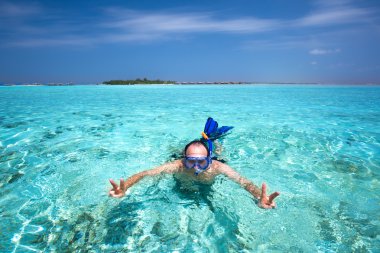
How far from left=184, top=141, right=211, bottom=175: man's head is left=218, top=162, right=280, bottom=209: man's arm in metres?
0.36

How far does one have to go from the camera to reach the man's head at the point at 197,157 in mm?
3369

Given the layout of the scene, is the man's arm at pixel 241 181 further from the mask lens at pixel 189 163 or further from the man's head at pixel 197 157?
the mask lens at pixel 189 163

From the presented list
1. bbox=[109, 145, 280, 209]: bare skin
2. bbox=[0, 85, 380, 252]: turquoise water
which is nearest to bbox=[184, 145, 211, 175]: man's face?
bbox=[109, 145, 280, 209]: bare skin

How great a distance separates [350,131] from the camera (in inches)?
297

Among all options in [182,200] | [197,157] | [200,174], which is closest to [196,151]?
[197,157]

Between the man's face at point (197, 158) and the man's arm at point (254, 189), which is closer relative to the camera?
the man's arm at point (254, 189)

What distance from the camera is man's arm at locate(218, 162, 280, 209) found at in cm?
271

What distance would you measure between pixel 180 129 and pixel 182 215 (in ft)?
17.1

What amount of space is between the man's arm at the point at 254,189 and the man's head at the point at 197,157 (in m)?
0.36

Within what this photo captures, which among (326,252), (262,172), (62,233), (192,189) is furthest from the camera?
(262,172)

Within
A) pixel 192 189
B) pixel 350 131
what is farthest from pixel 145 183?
pixel 350 131

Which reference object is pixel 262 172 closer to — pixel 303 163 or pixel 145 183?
pixel 303 163

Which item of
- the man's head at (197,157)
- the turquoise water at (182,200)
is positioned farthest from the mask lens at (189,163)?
the turquoise water at (182,200)

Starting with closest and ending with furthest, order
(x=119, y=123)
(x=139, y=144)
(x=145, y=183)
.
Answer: (x=145, y=183), (x=139, y=144), (x=119, y=123)
